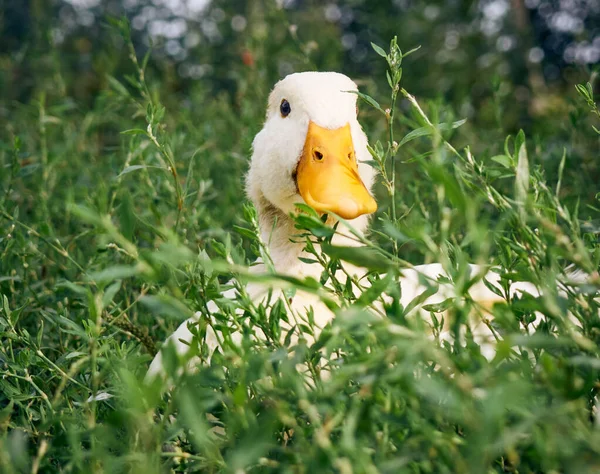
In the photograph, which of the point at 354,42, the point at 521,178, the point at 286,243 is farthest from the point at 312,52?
the point at 521,178

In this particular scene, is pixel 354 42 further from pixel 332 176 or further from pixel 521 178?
pixel 521 178

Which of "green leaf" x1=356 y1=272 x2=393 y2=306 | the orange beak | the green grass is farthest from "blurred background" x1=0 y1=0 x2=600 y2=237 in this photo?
"green leaf" x1=356 y1=272 x2=393 y2=306

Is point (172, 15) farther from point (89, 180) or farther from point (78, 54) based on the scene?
point (89, 180)

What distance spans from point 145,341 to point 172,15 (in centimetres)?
516

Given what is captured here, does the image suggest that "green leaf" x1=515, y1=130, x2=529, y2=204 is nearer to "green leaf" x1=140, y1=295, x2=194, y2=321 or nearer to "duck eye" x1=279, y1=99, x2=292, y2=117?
"green leaf" x1=140, y1=295, x2=194, y2=321

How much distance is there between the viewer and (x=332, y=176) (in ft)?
5.93

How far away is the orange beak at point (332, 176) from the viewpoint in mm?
1670

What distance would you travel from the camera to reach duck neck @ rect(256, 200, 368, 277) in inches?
82.4

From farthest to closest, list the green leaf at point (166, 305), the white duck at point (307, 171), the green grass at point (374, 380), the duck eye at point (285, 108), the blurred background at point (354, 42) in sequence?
the blurred background at point (354, 42) < the duck eye at point (285, 108) < the white duck at point (307, 171) < the green leaf at point (166, 305) < the green grass at point (374, 380)

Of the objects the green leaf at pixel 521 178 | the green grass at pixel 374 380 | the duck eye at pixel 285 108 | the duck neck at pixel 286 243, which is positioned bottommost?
the duck neck at pixel 286 243

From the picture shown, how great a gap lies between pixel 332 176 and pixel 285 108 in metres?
0.50

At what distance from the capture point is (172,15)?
21.2 ft

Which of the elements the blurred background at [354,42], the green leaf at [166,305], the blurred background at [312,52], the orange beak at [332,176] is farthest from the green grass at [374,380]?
the blurred background at [354,42]

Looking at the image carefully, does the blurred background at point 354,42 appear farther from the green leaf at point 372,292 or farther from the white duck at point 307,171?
the green leaf at point 372,292
